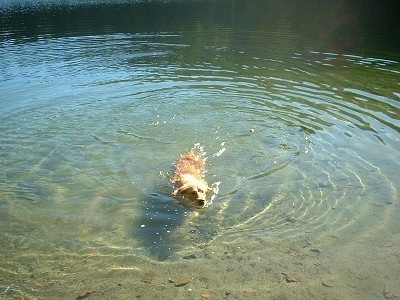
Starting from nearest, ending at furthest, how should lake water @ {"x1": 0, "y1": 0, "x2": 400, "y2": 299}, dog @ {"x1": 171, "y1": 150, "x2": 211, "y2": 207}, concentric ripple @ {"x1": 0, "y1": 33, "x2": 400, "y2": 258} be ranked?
lake water @ {"x1": 0, "y1": 0, "x2": 400, "y2": 299} < concentric ripple @ {"x1": 0, "y1": 33, "x2": 400, "y2": 258} < dog @ {"x1": 171, "y1": 150, "x2": 211, "y2": 207}

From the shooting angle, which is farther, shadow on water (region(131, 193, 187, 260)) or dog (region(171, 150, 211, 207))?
dog (region(171, 150, 211, 207))

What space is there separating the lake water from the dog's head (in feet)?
0.59

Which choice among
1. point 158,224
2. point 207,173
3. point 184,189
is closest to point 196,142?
point 207,173

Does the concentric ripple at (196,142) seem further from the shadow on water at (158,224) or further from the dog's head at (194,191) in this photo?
the dog's head at (194,191)

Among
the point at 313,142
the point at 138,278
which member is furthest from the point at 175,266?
the point at 313,142

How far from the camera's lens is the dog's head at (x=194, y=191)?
6.00m

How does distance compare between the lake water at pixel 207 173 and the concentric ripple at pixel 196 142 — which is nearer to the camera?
the lake water at pixel 207 173

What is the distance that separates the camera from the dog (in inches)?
237

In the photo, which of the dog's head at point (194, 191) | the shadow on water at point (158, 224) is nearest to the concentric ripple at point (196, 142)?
the shadow on water at point (158, 224)

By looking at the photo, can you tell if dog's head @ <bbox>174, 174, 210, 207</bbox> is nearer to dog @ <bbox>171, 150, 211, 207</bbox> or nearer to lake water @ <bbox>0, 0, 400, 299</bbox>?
dog @ <bbox>171, 150, 211, 207</bbox>

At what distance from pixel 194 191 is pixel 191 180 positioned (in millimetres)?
280

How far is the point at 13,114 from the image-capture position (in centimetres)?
986

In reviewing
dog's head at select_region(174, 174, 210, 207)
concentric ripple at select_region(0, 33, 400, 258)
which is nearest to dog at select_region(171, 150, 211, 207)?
dog's head at select_region(174, 174, 210, 207)

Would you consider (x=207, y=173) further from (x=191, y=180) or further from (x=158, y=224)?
(x=158, y=224)
